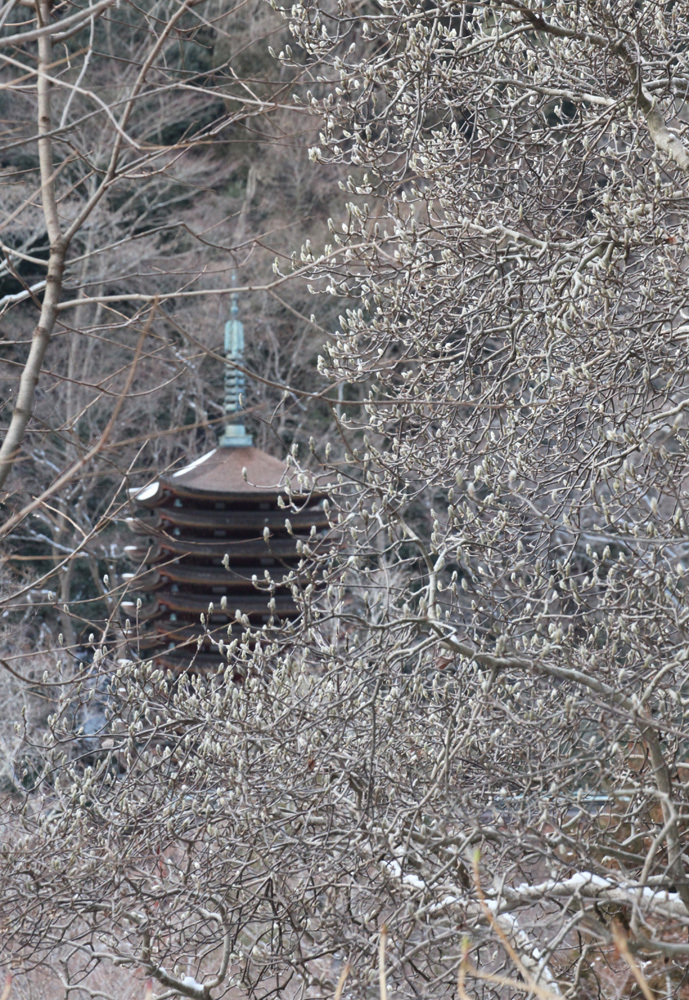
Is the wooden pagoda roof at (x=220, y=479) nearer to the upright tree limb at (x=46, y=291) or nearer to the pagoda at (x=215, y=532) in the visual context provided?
the pagoda at (x=215, y=532)

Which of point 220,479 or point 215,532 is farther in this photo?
point 215,532

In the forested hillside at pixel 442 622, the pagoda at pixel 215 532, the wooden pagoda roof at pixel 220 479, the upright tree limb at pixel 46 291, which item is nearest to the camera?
the upright tree limb at pixel 46 291

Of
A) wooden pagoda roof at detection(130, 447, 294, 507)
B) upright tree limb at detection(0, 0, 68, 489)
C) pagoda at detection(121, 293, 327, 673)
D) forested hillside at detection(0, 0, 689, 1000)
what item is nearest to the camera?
upright tree limb at detection(0, 0, 68, 489)

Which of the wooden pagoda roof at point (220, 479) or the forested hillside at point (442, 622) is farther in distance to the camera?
the wooden pagoda roof at point (220, 479)

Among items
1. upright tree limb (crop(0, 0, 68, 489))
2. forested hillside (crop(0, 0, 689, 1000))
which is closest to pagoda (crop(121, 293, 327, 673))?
forested hillside (crop(0, 0, 689, 1000))

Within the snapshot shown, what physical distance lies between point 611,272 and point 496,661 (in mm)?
1387

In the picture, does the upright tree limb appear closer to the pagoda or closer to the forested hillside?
the forested hillside

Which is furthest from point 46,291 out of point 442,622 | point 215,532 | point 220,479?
point 215,532

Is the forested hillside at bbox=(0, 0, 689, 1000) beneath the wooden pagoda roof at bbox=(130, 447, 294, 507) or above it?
above

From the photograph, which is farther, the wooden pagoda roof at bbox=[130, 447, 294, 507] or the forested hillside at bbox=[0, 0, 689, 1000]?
the wooden pagoda roof at bbox=[130, 447, 294, 507]

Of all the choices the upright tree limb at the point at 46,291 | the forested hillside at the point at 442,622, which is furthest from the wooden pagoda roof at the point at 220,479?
the upright tree limb at the point at 46,291

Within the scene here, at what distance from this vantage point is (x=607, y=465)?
11.1 feet

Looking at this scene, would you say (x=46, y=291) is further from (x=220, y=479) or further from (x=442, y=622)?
(x=220, y=479)

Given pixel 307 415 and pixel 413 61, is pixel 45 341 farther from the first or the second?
pixel 307 415
